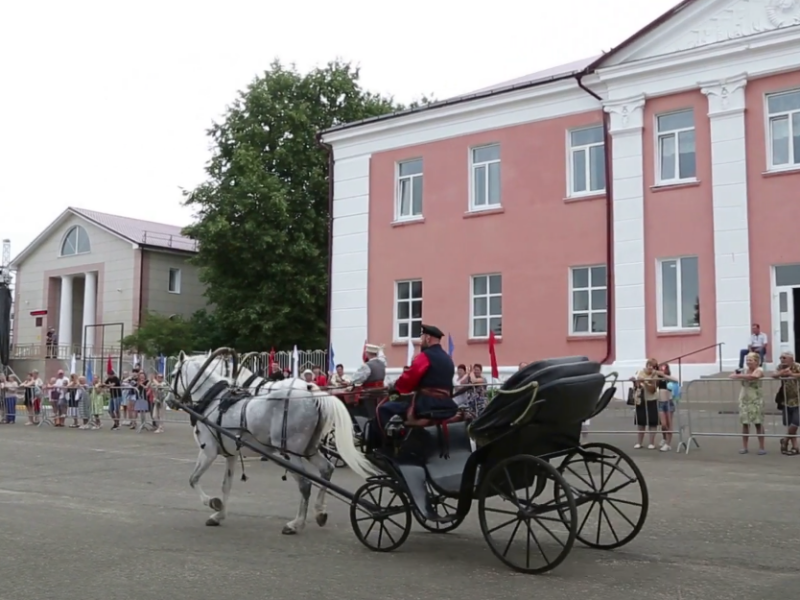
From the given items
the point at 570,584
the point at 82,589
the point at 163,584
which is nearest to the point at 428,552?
the point at 570,584

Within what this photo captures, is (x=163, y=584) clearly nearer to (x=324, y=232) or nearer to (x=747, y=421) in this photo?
(x=747, y=421)

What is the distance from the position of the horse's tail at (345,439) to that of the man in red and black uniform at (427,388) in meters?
0.48

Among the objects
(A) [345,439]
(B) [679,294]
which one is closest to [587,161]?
(B) [679,294]

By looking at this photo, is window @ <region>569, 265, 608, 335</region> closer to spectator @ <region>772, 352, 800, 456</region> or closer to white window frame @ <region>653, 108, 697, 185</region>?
white window frame @ <region>653, 108, 697, 185</region>

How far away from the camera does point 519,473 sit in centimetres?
737

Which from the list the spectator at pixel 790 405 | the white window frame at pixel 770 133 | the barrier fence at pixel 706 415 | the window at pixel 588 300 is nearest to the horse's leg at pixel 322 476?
the barrier fence at pixel 706 415

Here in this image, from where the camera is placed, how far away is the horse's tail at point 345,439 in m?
8.54

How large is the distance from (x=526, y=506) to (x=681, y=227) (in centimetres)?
1688

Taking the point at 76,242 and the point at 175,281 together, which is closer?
the point at 175,281

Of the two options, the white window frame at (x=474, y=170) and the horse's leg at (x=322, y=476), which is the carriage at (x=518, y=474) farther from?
the white window frame at (x=474, y=170)

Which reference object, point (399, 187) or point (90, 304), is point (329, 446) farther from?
point (90, 304)

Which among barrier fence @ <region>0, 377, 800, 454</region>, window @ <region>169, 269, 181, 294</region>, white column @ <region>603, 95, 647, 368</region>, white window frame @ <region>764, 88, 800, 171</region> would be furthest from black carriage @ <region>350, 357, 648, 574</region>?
window @ <region>169, 269, 181, 294</region>

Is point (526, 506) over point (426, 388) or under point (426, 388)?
under

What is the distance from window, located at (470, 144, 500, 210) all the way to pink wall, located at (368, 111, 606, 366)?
0.25 m
